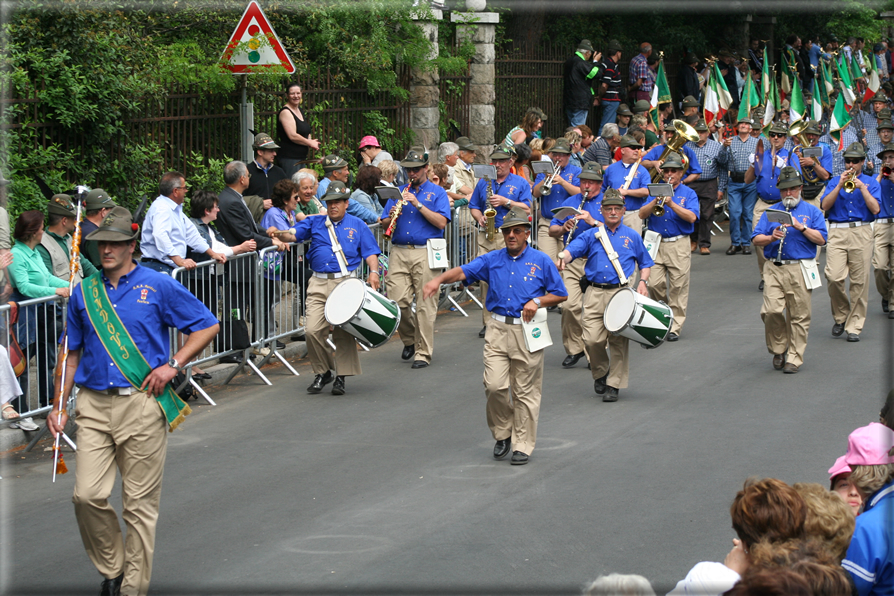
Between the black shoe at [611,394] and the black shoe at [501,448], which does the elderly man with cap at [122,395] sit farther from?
the black shoe at [611,394]

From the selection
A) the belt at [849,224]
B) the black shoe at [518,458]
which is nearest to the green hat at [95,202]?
the black shoe at [518,458]

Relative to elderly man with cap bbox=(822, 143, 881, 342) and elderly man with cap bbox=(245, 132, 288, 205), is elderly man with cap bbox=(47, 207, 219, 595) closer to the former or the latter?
elderly man with cap bbox=(245, 132, 288, 205)

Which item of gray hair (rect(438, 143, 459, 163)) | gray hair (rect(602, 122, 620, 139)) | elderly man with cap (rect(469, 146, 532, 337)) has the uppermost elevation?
gray hair (rect(602, 122, 620, 139))

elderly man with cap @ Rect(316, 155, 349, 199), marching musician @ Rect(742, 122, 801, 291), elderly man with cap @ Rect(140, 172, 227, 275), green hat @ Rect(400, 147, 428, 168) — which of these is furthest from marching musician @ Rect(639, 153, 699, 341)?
elderly man with cap @ Rect(140, 172, 227, 275)

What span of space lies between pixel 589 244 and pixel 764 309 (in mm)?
2196

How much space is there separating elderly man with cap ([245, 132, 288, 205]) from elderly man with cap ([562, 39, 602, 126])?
1060 cm

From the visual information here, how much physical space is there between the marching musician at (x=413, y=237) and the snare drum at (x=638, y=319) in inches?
95.9

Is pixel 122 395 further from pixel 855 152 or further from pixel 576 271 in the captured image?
pixel 855 152

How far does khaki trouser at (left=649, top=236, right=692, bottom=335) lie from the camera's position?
12961mm

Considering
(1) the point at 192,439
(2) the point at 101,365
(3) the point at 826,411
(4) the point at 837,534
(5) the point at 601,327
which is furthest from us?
(5) the point at 601,327

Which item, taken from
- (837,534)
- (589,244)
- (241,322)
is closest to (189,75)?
(241,322)

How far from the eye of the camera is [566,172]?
13758 millimetres

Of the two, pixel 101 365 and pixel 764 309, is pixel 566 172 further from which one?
pixel 101 365

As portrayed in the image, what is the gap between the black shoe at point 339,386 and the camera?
34.2 ft
